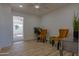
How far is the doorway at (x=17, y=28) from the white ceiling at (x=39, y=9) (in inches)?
9.0

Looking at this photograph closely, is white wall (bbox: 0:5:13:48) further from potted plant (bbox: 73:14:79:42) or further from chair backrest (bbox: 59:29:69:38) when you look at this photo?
potted plant (bbox: 73:14:79:42)

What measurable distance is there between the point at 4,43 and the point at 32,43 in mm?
681

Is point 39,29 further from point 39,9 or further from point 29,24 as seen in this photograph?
point 39,9

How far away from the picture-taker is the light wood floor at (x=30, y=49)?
2.96m

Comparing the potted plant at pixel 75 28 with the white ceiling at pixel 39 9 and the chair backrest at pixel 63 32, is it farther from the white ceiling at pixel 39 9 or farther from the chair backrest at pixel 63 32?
the white ceiling at pixel 39 9

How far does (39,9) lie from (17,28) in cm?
74

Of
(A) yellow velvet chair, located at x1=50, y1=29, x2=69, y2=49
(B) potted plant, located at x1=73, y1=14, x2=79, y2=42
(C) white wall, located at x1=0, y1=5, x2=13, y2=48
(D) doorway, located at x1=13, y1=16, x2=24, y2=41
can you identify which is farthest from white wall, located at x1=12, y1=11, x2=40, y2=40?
(B) potted plant, located at x1=73, y1=14, x2=79, y2=42

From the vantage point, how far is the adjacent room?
2928 millimetres

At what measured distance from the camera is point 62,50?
310cm

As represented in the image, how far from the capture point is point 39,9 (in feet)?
9.98

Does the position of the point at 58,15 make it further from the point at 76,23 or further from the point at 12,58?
the point at 12,58

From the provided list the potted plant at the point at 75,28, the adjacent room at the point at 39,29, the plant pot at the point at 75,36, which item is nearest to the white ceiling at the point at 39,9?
the adjacent room at the point at 39,29

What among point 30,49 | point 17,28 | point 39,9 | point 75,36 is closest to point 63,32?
point 75,36

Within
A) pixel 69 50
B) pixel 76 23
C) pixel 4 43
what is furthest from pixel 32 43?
pixel 76 23
